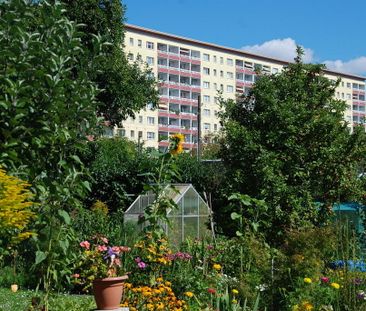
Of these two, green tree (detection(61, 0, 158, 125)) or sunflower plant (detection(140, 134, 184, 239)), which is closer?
sunflower plant (detection(140, 134, 184, 239))

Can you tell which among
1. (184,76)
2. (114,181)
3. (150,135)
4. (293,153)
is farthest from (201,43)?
(293,153)

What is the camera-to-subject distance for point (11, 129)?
16.5 ft

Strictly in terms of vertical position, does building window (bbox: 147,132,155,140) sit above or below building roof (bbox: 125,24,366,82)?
below

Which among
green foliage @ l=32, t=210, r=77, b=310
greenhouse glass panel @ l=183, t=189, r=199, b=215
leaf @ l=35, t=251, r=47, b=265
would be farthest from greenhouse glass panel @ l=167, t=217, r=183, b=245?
leaf @ l=35, t=251, r=47, b=265

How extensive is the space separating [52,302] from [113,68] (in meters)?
15.6

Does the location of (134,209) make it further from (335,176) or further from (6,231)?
(6,231)

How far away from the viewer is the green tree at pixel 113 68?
20953 millimetres

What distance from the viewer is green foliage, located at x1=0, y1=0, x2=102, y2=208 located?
16.4 ft

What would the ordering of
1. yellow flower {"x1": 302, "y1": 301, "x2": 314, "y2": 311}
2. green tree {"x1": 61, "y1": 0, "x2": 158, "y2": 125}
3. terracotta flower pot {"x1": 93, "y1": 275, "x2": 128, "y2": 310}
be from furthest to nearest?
green tree {"x1": 61, "y1": 0, "x2": 158, "y2": 125}, yellow flower {"x1": 302, "y1": 301, "x2": 314, "y2": 311}, terracotta flower pot {"x1": 93, "y1": 275, "x2": 128, "y2": 310}

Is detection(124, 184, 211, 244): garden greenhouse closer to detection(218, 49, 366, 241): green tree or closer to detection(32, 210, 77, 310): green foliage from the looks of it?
detection(218, 49, 366, 241): green tree

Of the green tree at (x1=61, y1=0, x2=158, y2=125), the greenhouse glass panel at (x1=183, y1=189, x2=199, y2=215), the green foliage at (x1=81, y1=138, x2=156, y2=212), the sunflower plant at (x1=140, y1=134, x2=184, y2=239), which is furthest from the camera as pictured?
the green foliage at (x1=81, y1=138, x2=156, y2=212)

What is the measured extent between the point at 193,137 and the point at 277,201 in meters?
92.4

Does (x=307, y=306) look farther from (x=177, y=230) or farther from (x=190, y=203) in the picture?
(x=190, y=203)

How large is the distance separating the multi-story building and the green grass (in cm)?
8484
